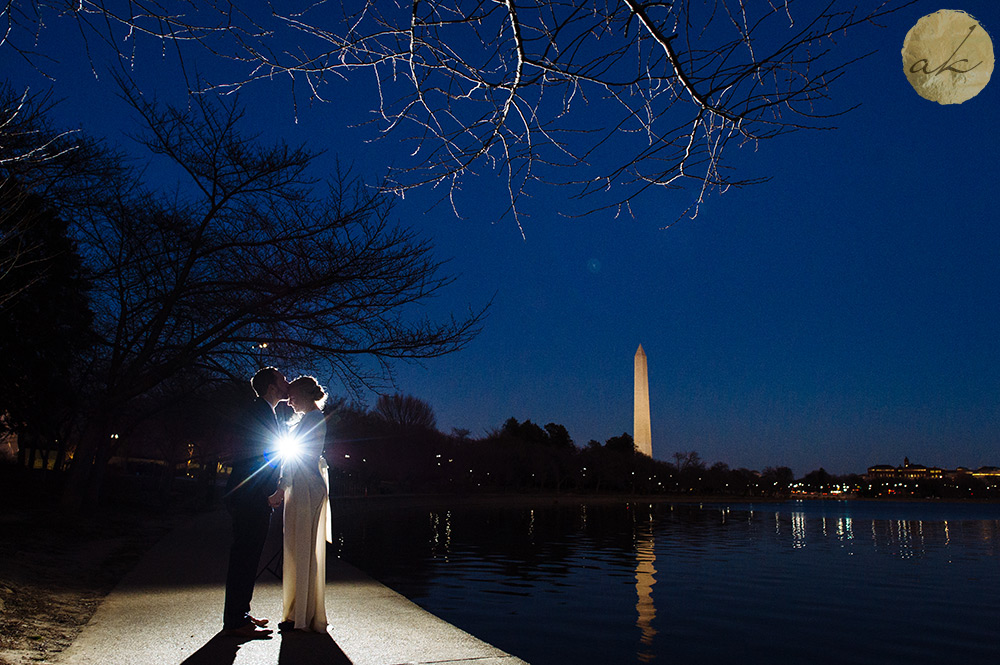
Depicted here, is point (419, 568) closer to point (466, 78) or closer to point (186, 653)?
point (186, 653)

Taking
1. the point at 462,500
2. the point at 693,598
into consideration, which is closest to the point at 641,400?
the point at 462,500

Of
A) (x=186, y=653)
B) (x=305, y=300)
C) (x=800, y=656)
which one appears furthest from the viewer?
(x=305, y=300)

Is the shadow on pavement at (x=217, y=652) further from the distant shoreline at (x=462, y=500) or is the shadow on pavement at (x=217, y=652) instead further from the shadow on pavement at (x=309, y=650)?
the distant shoreline at (x=462, y=500)

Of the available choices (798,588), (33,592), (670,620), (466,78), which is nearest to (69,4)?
(466,78)

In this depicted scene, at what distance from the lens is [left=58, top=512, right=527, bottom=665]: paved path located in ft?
15.9

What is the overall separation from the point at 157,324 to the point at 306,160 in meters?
4.06

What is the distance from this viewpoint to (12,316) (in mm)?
16922

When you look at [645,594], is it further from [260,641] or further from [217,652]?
[217,652]

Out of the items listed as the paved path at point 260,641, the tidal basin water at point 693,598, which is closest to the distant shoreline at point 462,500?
the tidal basin water at point 693,598

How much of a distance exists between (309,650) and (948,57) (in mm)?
4925

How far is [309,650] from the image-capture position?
5016 millimetres

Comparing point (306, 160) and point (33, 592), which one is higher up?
point (306, 160)

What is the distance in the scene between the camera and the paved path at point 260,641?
15.9 ft

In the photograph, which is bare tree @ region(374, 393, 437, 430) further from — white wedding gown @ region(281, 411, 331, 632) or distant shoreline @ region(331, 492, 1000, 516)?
white wedding gown @ region(281, 411, 331, 632)
